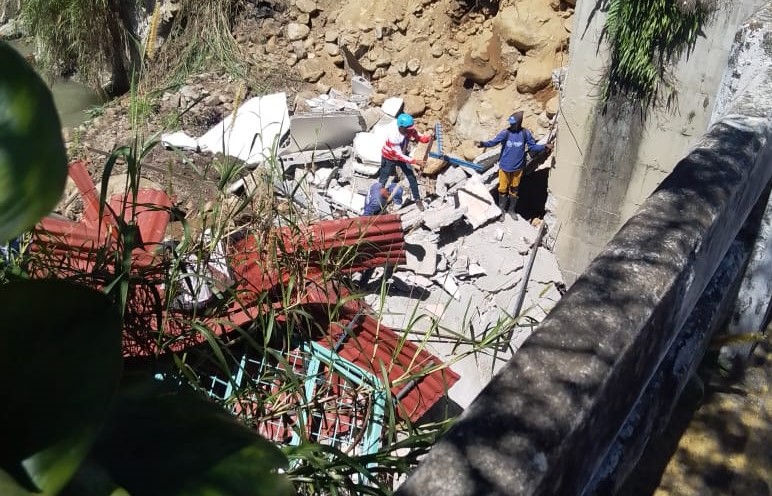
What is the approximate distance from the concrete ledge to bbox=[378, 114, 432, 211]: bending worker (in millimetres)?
6424

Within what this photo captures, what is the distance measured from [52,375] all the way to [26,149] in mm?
250

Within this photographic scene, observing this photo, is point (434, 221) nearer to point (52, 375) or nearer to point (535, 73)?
point (535, 73)

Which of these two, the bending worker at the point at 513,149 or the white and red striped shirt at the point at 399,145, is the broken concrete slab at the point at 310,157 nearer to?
the white and red striped shirt at the point at 399,145

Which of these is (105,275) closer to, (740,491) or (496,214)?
(740,491)

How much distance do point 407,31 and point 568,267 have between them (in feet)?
13.1

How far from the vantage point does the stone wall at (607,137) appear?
7238 millimetres

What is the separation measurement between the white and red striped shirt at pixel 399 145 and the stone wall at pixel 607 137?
1.65 metres

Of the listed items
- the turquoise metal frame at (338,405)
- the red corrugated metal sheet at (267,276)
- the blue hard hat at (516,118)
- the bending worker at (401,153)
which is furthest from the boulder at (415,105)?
the turquoise metal frame at (338,405)

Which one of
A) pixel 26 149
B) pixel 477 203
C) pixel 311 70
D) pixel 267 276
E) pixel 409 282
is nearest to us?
pixel 26 149

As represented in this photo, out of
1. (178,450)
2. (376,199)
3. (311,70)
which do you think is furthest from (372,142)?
(178,450)

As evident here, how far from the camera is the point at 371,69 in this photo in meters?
10.4

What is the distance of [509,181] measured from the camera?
8.90 meters

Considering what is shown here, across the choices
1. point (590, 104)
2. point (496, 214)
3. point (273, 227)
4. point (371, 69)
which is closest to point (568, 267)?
point (496, 214)

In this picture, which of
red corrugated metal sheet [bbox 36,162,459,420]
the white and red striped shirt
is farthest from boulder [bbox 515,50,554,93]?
red corrugated metal sheet [bbox 36,162,459,420]
